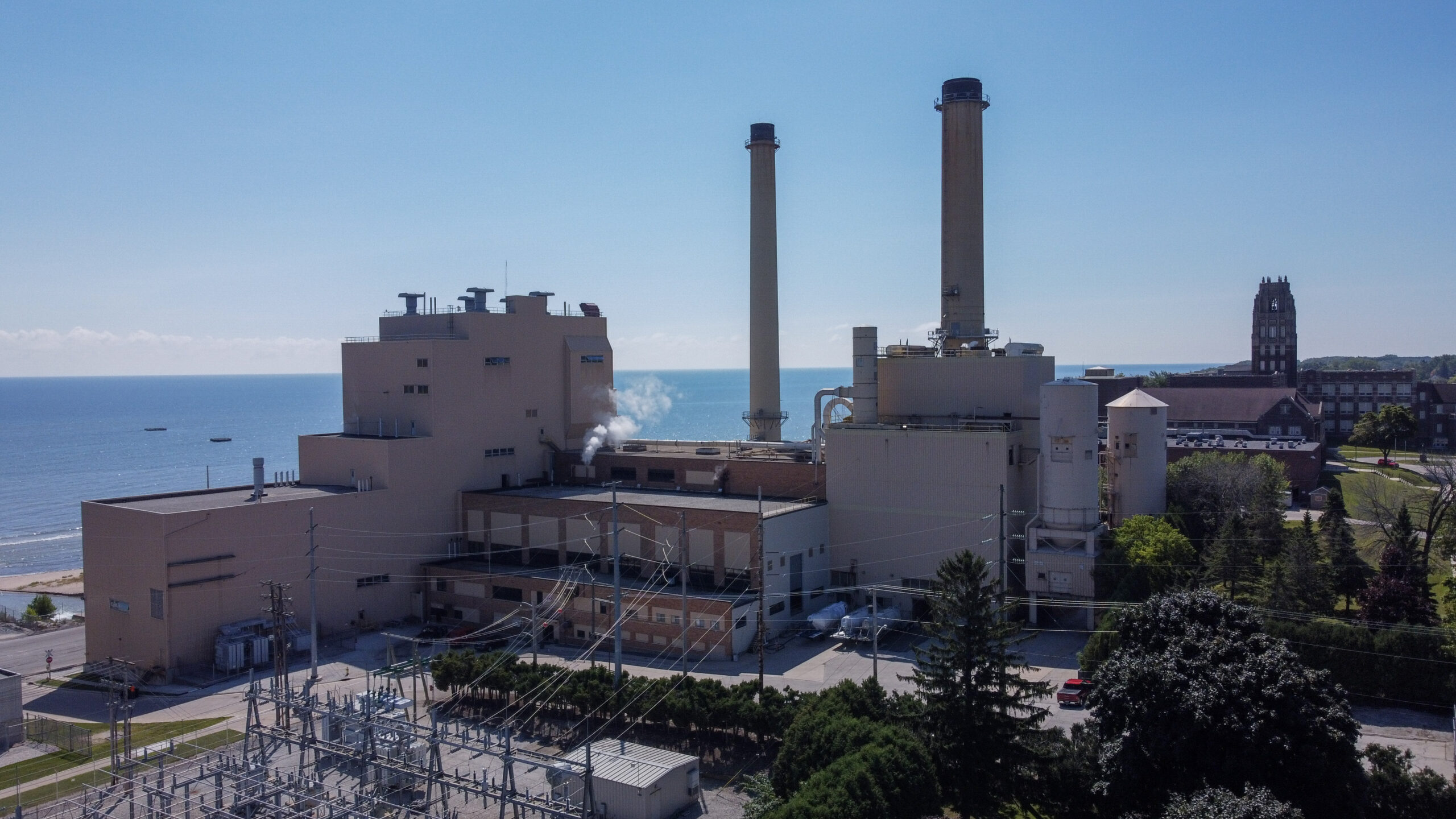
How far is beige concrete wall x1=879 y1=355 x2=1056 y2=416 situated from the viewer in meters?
40.4

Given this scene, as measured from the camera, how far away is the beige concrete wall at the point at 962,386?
4041cm

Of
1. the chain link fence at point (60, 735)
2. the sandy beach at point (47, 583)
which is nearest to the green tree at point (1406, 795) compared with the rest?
the chain link fence at point (60, 735)

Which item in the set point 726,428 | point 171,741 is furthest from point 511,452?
point 726,428

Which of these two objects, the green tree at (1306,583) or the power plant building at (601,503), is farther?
the power plant building at (601,503)

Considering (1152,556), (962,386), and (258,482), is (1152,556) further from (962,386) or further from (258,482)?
(258,482)

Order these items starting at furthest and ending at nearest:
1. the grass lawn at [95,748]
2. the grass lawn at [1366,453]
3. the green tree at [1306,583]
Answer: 1. the grass lawn at [1366,453]
2. the green tree at [1306,583]
3. the grass lawn at [95,748]

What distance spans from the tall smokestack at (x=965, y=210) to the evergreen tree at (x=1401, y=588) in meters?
20.3

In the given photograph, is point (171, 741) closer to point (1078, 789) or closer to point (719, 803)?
point (719, 803)

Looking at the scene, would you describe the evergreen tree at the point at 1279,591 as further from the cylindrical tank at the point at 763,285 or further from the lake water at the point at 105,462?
the lake water at the point at 105,462

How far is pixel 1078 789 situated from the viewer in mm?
21688

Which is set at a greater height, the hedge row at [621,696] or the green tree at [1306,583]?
the green tree at [1306,583]

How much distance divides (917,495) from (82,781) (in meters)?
29.9

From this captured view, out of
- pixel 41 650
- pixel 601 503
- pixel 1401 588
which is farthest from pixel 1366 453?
pixel 41 650

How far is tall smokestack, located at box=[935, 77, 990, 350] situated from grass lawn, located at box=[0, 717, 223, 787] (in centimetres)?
3644
